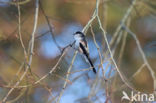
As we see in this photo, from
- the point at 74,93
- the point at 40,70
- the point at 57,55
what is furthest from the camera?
the point at 40,70

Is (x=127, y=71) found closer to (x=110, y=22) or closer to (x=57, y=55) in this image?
(x=110, y=22)

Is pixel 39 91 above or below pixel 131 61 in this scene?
below

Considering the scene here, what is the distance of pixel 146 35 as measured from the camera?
7.20 meters

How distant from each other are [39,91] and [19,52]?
787 millimetres

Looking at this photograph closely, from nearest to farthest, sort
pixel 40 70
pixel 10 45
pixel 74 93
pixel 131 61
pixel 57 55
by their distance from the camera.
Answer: pixel 57 55 < pixel 74 93 < pixel 10 45 < pixel 40 70 < pixel 131 61

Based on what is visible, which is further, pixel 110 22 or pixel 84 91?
pixel 110 22

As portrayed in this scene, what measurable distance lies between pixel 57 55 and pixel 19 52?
360 cm

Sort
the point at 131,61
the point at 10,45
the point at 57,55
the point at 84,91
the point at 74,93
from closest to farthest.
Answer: the point at 57,55 → the point at 84,91 → the point at 74,93 → the point at 10,45 → the point at 131,61

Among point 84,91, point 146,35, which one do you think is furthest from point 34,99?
point 146,35

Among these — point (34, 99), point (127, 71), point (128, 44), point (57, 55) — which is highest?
point (128, 44)

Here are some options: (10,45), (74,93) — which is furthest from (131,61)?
(10,45)

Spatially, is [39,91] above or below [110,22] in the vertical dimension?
below

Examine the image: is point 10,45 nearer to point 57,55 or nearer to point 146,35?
point 146,35

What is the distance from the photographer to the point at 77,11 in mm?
6832
